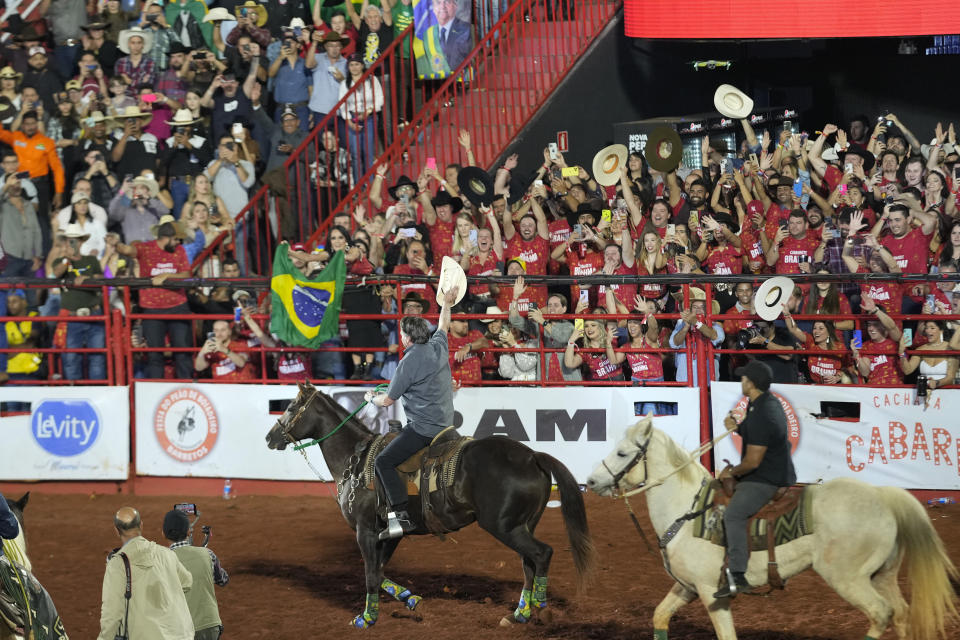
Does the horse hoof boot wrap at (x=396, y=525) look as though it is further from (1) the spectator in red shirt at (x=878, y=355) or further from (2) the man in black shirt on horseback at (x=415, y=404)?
(1) the spectator in red shirt at (x=878, y=355)

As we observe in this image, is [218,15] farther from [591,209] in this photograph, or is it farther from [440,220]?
[591,209]

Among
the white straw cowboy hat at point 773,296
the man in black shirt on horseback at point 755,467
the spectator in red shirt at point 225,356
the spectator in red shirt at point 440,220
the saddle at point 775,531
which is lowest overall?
the saddle at point 775,531

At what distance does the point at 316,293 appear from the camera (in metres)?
15.2

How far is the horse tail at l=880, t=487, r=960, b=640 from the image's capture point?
28.4ft

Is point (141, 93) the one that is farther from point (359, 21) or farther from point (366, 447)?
point (366, 447)

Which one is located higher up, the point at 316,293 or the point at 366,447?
the point at 316,293

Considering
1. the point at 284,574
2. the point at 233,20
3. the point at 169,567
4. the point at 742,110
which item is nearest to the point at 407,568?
the point at 284,574

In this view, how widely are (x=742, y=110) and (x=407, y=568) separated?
7.71 m

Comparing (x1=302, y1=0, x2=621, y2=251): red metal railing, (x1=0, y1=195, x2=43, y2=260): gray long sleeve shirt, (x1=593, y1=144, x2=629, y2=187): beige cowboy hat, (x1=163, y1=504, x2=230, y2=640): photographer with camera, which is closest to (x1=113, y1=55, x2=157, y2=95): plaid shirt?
(x1=0, y1=195, x2=43, y2=260): gray long sleeve shirt

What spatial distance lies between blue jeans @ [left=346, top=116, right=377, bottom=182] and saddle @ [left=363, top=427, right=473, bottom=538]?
332 inches

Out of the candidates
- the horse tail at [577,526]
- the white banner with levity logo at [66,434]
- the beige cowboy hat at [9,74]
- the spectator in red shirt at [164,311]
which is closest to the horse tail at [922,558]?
the horse tail at [577,526]

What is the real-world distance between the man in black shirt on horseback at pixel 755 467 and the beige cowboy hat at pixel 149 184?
12.1 m

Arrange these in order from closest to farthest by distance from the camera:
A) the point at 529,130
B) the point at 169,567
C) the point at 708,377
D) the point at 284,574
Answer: the point at 169,567 → the point at 284,574 → the point at 708,377 → the point at 529,130

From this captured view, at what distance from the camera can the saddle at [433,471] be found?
425 inches
